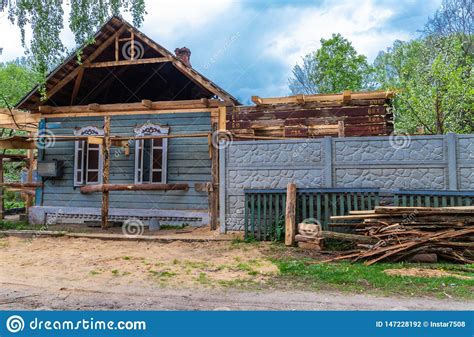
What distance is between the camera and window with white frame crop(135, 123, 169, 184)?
39.1ft

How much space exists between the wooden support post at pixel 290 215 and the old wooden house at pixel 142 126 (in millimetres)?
2507

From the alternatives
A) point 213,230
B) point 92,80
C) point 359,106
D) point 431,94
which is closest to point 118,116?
point 92,80

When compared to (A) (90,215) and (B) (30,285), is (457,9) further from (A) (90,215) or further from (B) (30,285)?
(B) (30,285)

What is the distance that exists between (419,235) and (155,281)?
4.64m

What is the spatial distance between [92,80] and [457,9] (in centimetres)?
2333

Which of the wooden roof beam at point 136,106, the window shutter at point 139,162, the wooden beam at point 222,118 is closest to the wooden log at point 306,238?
the wooden beam at point 222,118

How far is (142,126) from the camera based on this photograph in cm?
1212

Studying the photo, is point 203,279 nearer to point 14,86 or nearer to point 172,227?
point 172,227

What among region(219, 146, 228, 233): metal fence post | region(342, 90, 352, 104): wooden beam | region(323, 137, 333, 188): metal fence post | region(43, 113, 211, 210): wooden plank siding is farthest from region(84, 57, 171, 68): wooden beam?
region(323, 137, 333, 188): metal fence post

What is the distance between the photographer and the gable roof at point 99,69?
1085cm

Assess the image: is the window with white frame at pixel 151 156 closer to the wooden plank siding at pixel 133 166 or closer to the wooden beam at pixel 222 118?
the wooden plank siding at pixel 133 166

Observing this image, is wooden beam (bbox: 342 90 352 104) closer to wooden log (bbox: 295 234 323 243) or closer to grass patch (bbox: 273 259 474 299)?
wooden log (bbox: 295 234 323 243)

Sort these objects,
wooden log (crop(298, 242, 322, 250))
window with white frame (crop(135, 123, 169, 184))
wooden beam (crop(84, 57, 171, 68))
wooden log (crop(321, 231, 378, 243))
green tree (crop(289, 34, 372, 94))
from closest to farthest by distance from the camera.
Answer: wooden log (crop(321, 231, 378, 243)) < wooden log (crop(298, 242, 322, 250)) < wooden beam (crop(84, 57, 171, 68)) < window with white frame (crop(135, 123, 169, 184)) < green tree (crop(289, 34, 372, 94))

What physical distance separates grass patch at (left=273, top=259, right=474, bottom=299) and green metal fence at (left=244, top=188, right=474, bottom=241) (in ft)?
4.93
